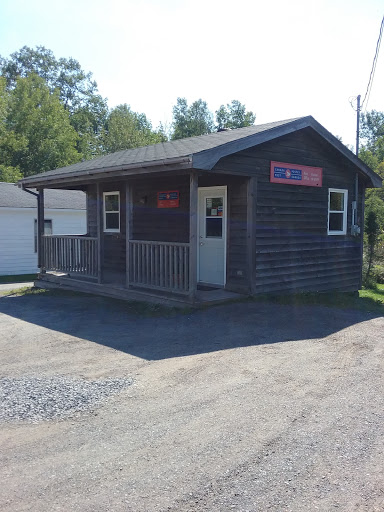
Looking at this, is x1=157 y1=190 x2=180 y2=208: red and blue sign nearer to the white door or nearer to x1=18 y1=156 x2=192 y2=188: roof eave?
the white door

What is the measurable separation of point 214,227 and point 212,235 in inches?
7.8

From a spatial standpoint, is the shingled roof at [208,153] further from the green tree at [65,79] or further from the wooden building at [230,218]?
the green tree at [65,79]

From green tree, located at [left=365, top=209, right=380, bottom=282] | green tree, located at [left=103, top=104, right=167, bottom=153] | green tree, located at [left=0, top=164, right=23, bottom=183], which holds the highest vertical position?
green tree, located at [left=103, top=104, right=167, bottom=153]

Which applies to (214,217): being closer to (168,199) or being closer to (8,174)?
(168,199)

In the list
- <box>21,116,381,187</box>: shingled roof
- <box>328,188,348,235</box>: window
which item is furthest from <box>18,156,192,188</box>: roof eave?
<box>328,188,348,235</box>: window

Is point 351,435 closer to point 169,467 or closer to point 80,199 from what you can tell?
point 169,467

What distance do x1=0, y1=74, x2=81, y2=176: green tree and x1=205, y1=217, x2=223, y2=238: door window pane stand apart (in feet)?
78.8

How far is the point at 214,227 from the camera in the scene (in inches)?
441

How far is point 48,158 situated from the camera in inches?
1318

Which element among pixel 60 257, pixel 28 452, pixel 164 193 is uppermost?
pixel 164 193

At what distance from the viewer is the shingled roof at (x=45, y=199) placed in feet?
61.3

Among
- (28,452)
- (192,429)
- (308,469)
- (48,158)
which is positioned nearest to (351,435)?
(308,469)

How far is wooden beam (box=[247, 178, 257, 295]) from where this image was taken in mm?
10086

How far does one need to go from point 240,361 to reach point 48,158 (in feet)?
98.7
